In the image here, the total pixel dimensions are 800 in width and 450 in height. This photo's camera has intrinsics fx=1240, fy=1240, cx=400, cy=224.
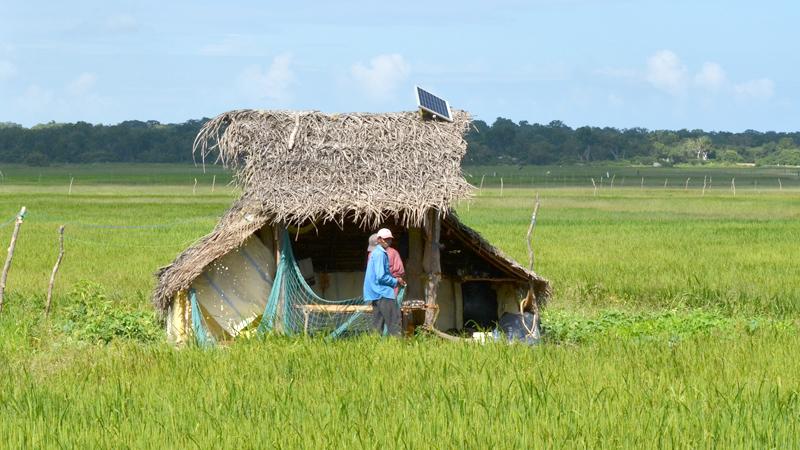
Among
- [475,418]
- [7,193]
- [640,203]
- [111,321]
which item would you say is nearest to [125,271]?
[111,321]

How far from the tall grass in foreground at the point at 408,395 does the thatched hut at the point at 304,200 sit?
1.25 meters

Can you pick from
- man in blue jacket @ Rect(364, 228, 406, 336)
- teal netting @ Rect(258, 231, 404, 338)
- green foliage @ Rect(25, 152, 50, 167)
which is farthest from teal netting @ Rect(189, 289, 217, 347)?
green foliage @ Rect(25, 152, 50, 167)

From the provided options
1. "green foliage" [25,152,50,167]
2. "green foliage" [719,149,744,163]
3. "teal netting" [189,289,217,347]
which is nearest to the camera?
"teal netting" [189,289,217,347]

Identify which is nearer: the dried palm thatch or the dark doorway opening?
the dried palm thatch

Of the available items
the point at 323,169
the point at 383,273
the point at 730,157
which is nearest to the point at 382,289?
the point at 383,273

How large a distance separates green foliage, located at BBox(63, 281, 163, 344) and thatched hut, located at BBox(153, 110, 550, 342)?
1.71 feet

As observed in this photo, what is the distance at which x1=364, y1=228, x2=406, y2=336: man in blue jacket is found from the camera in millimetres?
11422

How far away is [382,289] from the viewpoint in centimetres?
1152

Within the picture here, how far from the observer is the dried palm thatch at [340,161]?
39.0 feet

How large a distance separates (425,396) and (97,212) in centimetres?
2869

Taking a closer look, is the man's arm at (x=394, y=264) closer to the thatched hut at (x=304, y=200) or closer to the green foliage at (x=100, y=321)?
the thatched hut at (x=304, y=200)

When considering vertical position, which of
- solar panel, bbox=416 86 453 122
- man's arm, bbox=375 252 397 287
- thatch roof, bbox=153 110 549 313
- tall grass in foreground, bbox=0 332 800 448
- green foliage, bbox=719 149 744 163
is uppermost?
solar panel, bbox=416 86 453 122

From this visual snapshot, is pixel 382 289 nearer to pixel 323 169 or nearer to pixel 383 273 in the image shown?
pixel 383 273

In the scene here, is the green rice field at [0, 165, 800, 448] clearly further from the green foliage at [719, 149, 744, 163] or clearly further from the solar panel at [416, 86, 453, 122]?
the green foliage at [719, 149, 744, 163]
